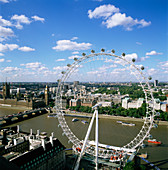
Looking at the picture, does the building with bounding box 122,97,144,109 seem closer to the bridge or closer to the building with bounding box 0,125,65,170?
the bridge

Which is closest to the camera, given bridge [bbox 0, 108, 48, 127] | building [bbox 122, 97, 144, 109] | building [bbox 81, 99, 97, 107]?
bridge [bbox 0, 108, 48, 127]

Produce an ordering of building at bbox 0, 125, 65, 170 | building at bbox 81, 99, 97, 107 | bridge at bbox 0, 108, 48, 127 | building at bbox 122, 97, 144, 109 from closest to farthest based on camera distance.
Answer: building at bbox 0, 125, 65, 170
bridge at bbox 0, 108, 48, 127
building at bbox 122, 97, 144, 109
building at bbox 81, 99, 97, 107

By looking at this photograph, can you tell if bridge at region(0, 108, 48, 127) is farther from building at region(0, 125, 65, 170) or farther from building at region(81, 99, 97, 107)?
building at region(0, 125, 65, 170)

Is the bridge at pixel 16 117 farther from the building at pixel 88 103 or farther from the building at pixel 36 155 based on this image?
the building at pixel 36 155

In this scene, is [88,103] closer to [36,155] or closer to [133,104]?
[133,104]

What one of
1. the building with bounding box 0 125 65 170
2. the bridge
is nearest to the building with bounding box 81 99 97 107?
the bridge

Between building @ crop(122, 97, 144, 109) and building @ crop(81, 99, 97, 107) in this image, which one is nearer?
building @ crop(122, 97, 144, 109)

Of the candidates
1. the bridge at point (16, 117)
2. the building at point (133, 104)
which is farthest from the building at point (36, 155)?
the building at point (133, 104)

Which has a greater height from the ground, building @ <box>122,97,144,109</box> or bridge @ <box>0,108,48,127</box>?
building @ <box>122,97,144,109</box>

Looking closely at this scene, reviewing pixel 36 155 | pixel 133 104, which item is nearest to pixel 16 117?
pixel 36 155

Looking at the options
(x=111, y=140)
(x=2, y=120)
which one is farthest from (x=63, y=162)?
(x=2, y=120)

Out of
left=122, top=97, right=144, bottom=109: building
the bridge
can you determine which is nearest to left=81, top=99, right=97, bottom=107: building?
left=122, top=97, right=144, bottom=109: building
